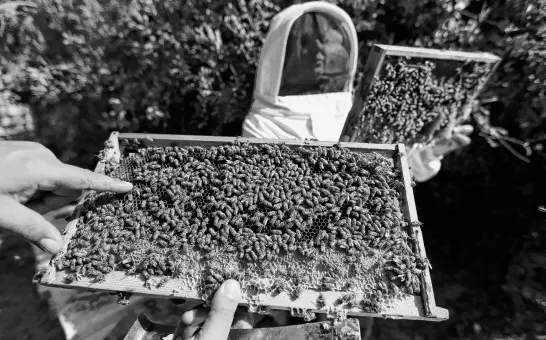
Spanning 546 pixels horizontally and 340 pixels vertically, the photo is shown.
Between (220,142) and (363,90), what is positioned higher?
(363,90)

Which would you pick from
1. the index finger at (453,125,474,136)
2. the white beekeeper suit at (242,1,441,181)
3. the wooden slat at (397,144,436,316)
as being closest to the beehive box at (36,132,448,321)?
the wooden slat at (397,144,436,316)

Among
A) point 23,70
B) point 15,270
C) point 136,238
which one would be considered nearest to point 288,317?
point 136,238

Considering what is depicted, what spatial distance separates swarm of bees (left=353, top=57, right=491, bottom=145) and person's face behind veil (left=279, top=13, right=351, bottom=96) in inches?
17.6

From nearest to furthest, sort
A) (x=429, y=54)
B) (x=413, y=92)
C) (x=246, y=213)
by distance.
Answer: (x=246, y=213) → (x=429, y=54) → (x=413, y=92)

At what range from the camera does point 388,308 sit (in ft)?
6.51

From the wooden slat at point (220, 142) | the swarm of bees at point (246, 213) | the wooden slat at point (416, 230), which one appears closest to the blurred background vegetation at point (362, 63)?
the wooden slat at point (220, 142)

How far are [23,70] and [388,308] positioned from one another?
189 inches

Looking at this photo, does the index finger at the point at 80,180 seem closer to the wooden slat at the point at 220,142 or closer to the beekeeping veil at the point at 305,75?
the wooden slat at the point at 220,142

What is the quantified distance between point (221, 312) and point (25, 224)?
4.33ft

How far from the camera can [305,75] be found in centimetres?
310

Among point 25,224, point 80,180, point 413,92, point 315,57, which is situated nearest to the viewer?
point 25,224

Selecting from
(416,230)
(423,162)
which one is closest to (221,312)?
(416,230)

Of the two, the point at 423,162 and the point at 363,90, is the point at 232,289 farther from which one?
the point at 423,162

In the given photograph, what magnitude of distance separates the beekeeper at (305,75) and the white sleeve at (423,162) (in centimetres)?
123
